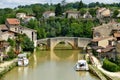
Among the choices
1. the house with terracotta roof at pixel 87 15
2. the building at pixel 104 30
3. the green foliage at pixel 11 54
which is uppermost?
the house with terracotta roof at pixel 87 15

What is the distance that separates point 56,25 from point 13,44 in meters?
26.5

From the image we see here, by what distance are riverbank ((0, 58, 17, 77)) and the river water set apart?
1.08 feet

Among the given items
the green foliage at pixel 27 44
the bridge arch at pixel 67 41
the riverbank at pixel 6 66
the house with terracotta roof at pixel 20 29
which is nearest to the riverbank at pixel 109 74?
the riverbank at pixel 6 66

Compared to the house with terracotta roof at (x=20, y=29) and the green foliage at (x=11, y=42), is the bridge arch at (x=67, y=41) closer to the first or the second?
the house with terracotta roof at (x=20, y=29)

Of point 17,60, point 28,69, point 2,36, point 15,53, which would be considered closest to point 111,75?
point 28,69

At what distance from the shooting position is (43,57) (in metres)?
50.0

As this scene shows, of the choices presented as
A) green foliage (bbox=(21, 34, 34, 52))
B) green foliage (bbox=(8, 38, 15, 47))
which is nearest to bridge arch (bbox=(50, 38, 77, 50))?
green foliage (bbox=(21, 34, 34, 52))

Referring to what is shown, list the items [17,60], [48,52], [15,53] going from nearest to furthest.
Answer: [17,60]
[15,53]
[48,52]

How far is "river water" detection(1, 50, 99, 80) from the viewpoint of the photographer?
111 feet

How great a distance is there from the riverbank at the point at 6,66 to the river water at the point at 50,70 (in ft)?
1.08

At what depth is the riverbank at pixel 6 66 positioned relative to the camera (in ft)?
114

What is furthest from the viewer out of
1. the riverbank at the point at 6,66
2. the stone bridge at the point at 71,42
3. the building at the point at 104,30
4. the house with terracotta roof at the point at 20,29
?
the stone bridge at the point at 71,42

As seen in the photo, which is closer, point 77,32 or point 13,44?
point 13,44

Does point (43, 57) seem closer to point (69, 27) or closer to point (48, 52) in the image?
point (48, 52)
